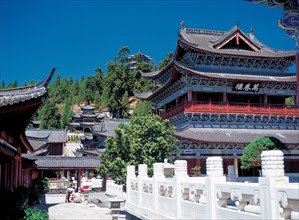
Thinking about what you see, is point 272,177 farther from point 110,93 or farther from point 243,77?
point 110,93

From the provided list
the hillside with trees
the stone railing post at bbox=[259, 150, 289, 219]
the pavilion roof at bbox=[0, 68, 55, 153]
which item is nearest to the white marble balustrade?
the stone railing post at bbox=[259, 150, 289, 219]

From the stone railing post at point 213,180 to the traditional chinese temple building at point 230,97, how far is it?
56.2ft

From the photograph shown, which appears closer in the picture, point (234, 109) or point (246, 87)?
point (234, 109)

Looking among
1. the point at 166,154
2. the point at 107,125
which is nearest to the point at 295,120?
the point at 166,154

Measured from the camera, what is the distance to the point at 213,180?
8164 mm

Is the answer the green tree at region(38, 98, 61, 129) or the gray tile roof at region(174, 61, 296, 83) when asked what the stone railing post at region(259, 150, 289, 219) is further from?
the green tree at region(38, 98, 61, 129)

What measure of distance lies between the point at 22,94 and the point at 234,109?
20.8 meters

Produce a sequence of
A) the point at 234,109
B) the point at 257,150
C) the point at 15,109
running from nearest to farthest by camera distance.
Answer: the point at 15,109
the point at 257,150
the point at 234,109

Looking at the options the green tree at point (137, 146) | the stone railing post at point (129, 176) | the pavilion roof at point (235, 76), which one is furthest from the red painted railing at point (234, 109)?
the stone railing post at point (129, 176)

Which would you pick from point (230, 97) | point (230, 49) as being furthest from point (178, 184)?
point (230, 49)

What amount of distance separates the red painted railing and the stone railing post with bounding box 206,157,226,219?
18.7m

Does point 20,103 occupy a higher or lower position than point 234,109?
lower

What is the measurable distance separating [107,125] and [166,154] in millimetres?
27071

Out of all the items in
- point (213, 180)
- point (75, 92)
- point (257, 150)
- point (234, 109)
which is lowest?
point (213, 180)
